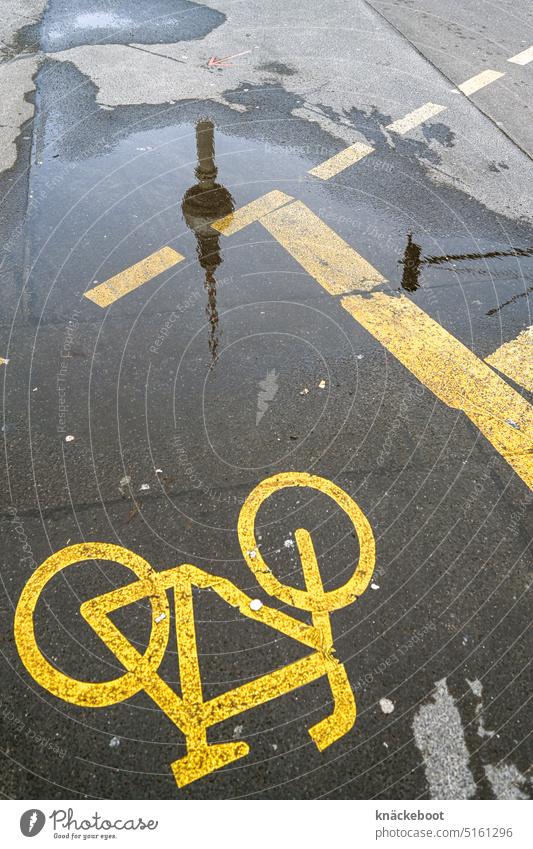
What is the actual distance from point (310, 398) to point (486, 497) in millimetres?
1212

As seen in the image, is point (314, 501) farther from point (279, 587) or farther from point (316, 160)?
point (316, 160)

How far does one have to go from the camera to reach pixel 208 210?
18.3 feet

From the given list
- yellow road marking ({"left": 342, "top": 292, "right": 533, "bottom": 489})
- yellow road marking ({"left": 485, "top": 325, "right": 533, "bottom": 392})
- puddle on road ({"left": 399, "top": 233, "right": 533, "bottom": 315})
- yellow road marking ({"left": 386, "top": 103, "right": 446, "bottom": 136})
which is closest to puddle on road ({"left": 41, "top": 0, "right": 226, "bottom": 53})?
yellow road marking ({"left": 386, "top": 103, "right": 446, "bottom": 136})

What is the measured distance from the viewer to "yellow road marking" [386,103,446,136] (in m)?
6.71

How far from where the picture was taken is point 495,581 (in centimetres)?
307

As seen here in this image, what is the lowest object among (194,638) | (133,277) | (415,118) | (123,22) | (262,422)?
(194,638)

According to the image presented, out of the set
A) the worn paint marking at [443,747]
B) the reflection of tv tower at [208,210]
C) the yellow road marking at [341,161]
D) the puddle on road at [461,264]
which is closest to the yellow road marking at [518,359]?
the puddle on road at [461,264]

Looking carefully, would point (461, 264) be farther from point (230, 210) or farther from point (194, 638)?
point (194, 638)

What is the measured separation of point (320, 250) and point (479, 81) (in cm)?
441

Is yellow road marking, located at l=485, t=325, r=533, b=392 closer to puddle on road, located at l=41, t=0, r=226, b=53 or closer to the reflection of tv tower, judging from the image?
the reflection of tv tower

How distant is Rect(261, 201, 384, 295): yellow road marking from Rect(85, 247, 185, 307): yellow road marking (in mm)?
930

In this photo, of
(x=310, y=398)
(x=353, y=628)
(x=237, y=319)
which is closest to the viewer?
(x=353, y=628)

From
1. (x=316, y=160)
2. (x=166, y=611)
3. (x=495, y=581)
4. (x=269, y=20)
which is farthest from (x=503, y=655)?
(x=269, y=20)

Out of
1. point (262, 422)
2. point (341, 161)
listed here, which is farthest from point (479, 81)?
point (262, 422)
